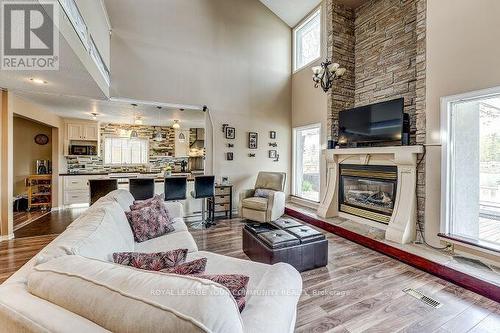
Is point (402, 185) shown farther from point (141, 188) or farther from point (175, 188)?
point (141, 188)

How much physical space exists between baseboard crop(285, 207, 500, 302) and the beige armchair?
1.02 meters

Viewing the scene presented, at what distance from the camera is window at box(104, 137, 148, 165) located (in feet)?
23.8

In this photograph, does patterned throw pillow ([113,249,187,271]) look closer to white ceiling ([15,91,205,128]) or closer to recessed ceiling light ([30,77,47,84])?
recessed ceiling light ([30,77,47,84])

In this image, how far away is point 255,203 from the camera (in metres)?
4.64

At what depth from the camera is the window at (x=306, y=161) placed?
554cm

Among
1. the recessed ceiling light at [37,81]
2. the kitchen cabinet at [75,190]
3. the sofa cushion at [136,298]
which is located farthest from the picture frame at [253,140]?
the sofa cushion at [136,298]

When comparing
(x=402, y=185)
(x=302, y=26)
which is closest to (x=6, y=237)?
(x=402, y=185)

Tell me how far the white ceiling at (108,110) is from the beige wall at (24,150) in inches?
40.7

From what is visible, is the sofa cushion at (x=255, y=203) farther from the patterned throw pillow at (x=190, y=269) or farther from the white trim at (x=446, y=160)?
the patterned throw pillow at (x=190, y=269)

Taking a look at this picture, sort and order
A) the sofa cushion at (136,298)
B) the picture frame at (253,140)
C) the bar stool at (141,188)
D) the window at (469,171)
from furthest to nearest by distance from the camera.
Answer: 1. the picture frame at (253,140)
2. the bar stool at (141,188)
3. the window at (469,171)
4. the sofa cushion at (136,298)

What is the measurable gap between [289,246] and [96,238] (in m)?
1.84

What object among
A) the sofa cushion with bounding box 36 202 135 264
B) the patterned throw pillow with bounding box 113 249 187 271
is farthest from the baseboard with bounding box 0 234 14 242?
the patterned throw pillow with bounding box 113 249 187 271

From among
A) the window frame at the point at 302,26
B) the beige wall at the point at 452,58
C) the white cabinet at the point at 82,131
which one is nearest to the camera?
the beige wall at the point at 452,58

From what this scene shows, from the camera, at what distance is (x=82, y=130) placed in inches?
256
